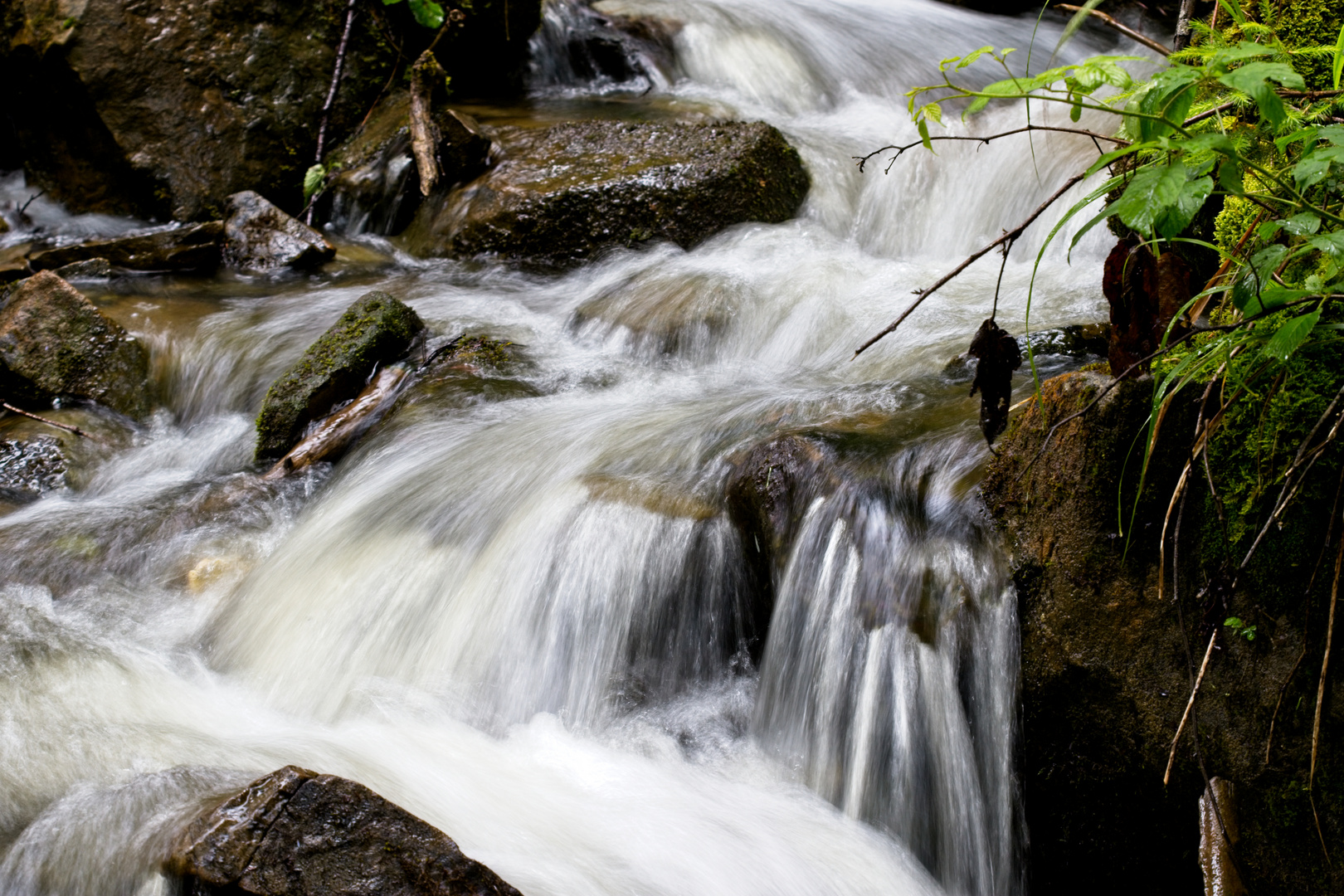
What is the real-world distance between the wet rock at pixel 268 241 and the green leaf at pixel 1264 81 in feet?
17.2

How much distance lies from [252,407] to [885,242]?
3289mm

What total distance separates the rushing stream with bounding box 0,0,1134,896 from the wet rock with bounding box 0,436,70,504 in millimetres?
123

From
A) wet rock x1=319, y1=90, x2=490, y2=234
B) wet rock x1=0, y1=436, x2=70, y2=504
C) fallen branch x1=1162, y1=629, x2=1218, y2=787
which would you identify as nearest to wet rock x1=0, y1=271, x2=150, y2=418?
wet rock x1=0, y1=436, x2=70, y2=504

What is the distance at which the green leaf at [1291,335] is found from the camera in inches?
65.0

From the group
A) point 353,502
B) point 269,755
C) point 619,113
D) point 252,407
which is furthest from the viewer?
point 619,113

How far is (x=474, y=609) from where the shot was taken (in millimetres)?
3086

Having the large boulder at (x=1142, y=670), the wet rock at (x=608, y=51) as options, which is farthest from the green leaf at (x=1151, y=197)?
the wet rock at (x=608, y=51)

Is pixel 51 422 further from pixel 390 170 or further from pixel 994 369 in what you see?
pixel 994 369

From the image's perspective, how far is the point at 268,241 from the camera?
5.90 meters

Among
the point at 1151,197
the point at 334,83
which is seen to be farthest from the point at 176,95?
the point at 1151,197

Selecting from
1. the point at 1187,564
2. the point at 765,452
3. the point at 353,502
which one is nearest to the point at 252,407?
the point at 353,502

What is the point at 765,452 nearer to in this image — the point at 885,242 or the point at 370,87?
the point at 885,242

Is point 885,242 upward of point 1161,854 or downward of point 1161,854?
upward

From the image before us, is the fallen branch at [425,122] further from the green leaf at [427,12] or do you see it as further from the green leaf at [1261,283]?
the green leaf at [1261,283]
